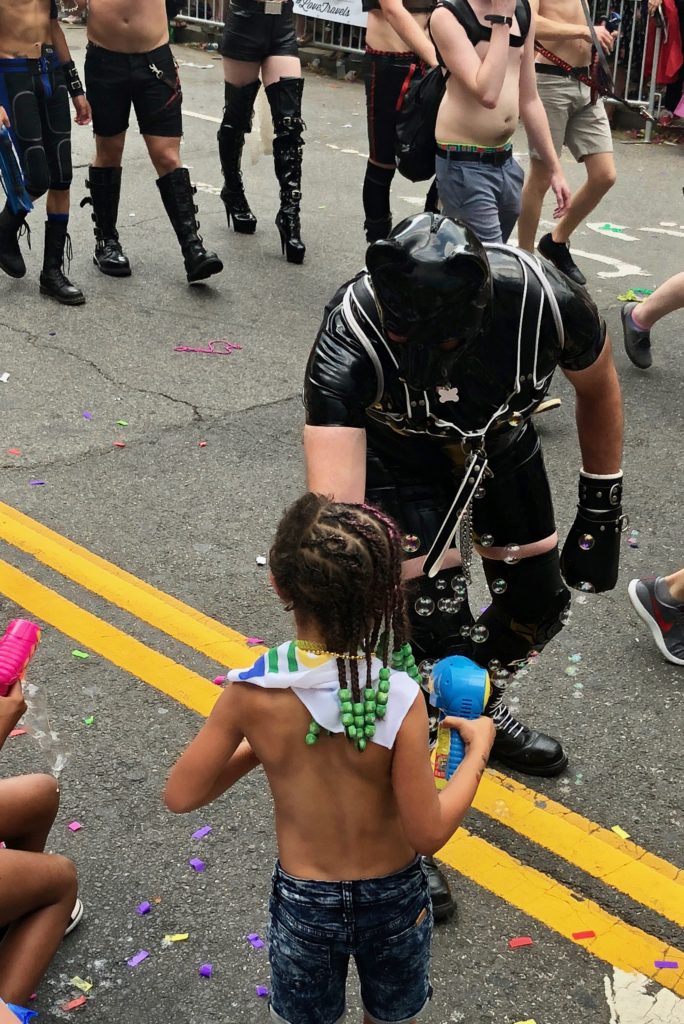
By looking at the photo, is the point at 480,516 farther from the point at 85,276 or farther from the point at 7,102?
the point at 85,276

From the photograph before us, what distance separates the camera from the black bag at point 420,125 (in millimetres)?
5512

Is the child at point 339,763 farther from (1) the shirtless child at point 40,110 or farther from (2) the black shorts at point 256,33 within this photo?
(2) the black shorts at point 256,33

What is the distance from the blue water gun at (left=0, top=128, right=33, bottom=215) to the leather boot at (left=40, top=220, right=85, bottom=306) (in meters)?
0.24

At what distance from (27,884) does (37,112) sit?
15.5 feet

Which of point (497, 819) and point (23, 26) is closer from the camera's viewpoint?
point (497, 819)

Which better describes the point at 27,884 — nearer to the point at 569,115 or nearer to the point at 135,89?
the point at 135,89

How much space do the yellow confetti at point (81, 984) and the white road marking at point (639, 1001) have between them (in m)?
1.07

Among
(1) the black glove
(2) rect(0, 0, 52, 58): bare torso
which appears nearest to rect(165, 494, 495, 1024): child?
(1) the black glove

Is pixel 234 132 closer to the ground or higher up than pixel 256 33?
closer to the ground

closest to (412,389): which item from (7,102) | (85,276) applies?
(7,102)

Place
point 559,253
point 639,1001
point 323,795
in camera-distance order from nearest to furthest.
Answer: point 323,795 < point 639,1001 < point 559,253

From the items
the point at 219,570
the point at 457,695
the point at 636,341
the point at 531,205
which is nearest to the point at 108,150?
the point at 531,205

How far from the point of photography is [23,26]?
6180 millimetres

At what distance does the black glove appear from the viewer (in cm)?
300
